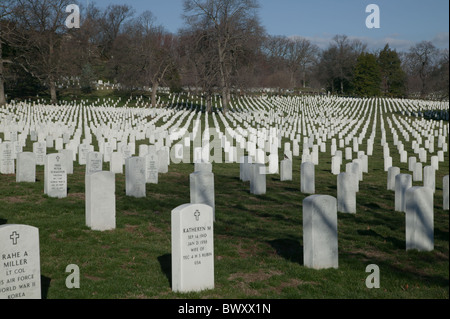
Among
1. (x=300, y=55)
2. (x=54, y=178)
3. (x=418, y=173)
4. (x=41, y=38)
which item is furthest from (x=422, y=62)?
(x=54, y=178)

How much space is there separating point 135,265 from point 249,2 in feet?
157

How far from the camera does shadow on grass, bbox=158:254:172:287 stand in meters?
7.21

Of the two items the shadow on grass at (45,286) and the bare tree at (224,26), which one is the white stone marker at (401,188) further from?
the bare tree at (224,26)

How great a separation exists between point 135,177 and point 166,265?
561 cm

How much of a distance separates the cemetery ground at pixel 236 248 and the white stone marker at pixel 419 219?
0.61 feet

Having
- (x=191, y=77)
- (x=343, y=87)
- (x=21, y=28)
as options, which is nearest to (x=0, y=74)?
(x=21, y=28)

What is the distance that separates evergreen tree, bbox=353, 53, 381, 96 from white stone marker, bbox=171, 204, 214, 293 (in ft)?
269

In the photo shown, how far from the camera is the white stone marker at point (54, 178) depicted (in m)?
12.4

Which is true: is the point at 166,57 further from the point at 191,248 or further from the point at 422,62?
the point at 191,248

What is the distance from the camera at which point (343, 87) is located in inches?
3713

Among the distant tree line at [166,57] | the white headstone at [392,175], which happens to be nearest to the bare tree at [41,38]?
the distant tree line at [166,57]

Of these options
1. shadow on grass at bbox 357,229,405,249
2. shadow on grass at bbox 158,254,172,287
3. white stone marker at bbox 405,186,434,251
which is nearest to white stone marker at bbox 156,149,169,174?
shadow on grass at bbox 357,229,405,249

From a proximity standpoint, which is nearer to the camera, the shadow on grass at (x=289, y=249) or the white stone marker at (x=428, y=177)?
the shadow on grass at (x=289, y=249)

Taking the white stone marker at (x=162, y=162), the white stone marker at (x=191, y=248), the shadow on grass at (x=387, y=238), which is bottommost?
the shadow on grass at (x=387, y=238)
